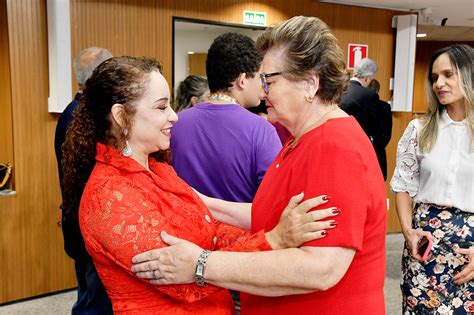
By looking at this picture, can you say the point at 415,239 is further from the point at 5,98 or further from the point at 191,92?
the point at 5,98

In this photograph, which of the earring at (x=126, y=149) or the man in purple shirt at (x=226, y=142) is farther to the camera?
the man in purple shirt at (x=226, y=142)

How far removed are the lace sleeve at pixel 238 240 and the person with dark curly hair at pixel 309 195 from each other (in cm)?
6

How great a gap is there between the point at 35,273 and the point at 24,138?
1.15 m

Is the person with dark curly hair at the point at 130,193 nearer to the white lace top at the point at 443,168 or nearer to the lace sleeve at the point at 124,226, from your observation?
the lace sleeve at the point at 124,226

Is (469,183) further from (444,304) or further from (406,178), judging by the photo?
(444,304)

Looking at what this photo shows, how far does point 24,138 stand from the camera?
152 inches

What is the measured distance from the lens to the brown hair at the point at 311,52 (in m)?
1.19

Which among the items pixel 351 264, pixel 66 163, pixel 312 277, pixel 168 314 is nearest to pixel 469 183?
pixel 351 264

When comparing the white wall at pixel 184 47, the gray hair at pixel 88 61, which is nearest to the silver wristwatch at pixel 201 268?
the gray hair at pixel 88 61

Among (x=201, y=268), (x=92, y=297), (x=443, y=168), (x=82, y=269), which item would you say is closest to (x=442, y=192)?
(x=443, y=168)

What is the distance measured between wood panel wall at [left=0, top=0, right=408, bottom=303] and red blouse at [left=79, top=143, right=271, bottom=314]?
112 inches

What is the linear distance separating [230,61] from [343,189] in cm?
121

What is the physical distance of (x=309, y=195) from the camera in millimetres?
1118

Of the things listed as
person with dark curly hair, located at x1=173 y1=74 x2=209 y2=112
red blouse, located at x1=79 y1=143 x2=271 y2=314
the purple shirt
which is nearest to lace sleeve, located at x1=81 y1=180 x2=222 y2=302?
red blouse, located at x1=79 y1=143 x2=271 y2=314
